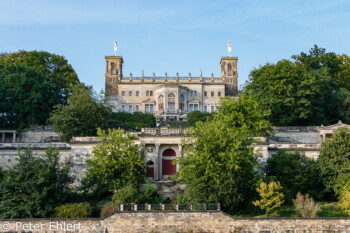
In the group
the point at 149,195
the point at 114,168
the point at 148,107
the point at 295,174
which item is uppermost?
the point at 148,107

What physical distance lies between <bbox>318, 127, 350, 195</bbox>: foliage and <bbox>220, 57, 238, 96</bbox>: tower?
45.0 metres

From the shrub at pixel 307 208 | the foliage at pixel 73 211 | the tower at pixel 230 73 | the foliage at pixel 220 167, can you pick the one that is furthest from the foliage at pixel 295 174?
the tower at pixel 230 73

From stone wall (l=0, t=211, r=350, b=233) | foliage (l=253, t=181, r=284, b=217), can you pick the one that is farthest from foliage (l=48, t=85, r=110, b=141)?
foliage (l=253, t=181, r=284, b=217)

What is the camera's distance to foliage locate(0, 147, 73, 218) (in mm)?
27281

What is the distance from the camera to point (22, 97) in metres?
51.0

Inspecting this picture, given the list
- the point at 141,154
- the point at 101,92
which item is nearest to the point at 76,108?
the point at 101,92

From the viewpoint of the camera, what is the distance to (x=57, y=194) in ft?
93.7

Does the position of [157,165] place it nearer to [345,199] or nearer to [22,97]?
[345,199]

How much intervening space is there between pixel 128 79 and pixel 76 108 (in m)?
32.5

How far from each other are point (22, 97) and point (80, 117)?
1157 cm

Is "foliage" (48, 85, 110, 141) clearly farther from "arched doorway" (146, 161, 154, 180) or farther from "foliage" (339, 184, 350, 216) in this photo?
"foliage" (339, 184, 350, 216)

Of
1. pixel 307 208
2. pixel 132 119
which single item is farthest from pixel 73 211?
pixel 132 119

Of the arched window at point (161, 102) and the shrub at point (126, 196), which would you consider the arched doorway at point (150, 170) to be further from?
the arched window at point (161, 102)

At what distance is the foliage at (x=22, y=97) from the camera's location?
50.5 meters
